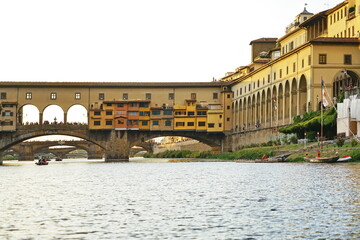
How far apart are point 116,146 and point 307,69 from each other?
39.7 m

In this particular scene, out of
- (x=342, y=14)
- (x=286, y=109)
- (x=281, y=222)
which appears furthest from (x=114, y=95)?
(x=281, y=222)

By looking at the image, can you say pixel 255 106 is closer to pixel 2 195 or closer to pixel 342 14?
pixel 342 14

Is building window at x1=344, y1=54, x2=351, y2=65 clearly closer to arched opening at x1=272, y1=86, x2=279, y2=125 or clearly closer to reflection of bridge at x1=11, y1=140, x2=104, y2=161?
arched opening at x1=272, y1=86, x2=279, y2=125

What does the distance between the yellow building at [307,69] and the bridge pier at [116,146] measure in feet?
61.5

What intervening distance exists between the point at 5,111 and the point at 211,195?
261ft

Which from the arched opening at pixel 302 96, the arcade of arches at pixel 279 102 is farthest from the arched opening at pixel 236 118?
the arched opening at pixel 302 96

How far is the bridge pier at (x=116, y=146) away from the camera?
106938mm

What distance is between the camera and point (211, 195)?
30.5 m

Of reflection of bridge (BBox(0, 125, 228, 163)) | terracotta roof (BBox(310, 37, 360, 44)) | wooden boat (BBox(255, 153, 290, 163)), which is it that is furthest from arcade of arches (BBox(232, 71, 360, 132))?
wooden boat (BBox(255, 153, 290, 163))

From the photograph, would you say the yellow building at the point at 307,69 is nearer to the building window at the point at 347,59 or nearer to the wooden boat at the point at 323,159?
the building window at the point at 347,59

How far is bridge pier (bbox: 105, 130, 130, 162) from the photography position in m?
107

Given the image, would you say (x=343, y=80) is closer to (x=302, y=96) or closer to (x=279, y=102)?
(x=302, y=96)

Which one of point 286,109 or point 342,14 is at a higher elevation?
point 342,14

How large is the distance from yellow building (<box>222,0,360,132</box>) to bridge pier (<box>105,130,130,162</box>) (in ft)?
61.5
